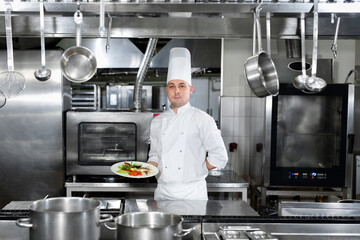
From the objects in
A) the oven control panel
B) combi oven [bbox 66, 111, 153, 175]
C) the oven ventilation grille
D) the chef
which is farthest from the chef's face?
the oven ventilation grille

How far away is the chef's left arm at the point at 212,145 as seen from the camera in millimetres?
2223

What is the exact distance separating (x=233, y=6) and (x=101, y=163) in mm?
1793

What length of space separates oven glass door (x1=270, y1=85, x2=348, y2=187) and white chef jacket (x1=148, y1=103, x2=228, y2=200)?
2.78 feet

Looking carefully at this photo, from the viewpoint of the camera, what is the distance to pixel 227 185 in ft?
8.96

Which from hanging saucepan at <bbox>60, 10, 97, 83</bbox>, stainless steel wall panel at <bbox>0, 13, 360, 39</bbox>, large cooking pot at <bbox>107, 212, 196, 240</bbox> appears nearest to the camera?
large cooking pot at <bbox>107, 212, 196, 240</bbox>

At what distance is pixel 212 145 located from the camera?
7.36 feet

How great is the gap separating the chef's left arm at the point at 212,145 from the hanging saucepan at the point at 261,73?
665 millimetres

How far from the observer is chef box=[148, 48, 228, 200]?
224 cm

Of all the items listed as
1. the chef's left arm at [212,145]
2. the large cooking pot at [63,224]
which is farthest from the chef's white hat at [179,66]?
the large cooking pot at [63,224]

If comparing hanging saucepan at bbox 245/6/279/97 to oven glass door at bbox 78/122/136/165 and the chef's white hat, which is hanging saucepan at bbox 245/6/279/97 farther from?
oven glass door at bbox 78/122/136/165

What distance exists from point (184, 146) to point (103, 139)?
0.92 m

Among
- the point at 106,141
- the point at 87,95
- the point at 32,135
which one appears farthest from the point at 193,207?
the point at 87,95

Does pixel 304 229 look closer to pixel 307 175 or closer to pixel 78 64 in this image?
pixel 78 64

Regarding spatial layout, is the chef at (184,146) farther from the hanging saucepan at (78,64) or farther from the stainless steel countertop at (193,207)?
the hanging saucepan at (78,64)
